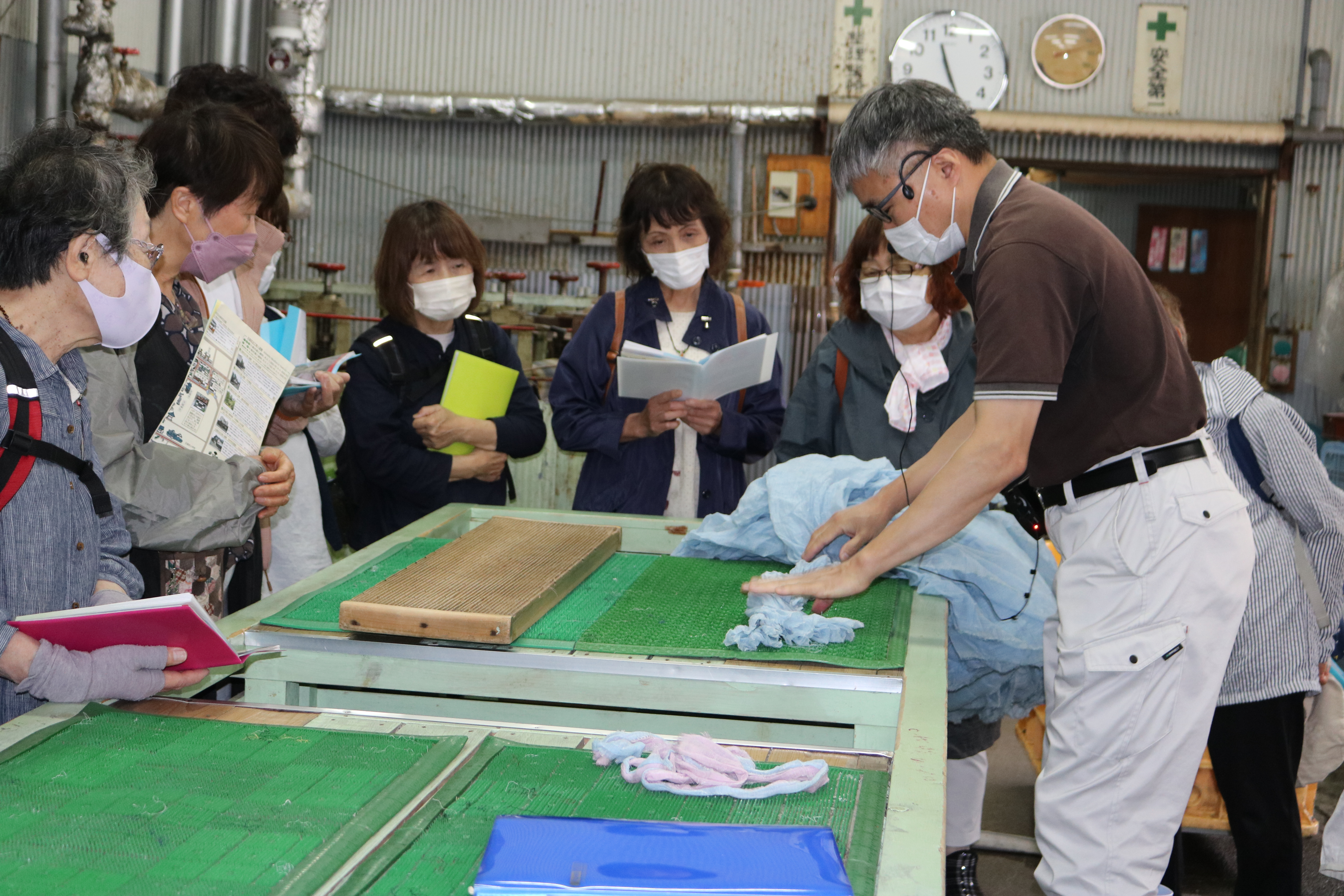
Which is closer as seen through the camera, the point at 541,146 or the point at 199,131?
the point at 199,131

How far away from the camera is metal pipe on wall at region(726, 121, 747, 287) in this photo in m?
7.78

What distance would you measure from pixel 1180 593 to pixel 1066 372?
1.36 ft

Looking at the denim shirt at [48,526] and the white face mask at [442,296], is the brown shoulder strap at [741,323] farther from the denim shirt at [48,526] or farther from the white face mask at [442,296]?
the denim shirt at [48,526]

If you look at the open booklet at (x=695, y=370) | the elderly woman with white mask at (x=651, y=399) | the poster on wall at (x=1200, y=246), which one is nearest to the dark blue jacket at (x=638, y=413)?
the elderly woman with white mask at (x=651, y=399)

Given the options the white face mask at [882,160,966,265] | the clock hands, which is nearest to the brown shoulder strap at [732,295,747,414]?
the white face mask at [882,160,966,265]

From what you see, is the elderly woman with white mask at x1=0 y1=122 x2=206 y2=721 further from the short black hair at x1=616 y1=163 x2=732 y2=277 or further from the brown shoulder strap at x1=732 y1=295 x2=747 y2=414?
the brown shoulder strap at x1=732 y1=295 x2=747 y2=414

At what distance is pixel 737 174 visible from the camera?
7.82m

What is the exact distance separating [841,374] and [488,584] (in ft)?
4.60

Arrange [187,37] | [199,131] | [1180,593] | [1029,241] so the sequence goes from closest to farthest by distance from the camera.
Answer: [1029,241] → [1180,593] → [199,131] → [187,37]

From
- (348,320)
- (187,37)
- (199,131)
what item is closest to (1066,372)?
(199,131)

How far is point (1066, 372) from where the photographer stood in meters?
1.88

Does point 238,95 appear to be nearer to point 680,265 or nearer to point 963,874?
point 680,265

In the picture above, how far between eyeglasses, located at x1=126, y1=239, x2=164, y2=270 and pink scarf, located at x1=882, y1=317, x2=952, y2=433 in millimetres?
1776

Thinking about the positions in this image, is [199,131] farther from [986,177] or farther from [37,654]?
[986,177]
